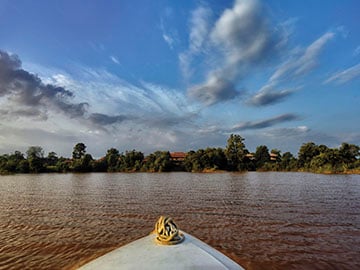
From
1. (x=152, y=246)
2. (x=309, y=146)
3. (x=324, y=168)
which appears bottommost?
(x=152, y=246)

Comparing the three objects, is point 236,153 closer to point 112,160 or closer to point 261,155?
point 261,155

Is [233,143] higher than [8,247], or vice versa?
[233,143]

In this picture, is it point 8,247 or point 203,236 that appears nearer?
point 8,247

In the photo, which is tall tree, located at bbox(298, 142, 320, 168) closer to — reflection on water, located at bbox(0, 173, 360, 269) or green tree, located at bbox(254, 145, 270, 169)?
green tree, located at bbox(254, 145, 270, 169)

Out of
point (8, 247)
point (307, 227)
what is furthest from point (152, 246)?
point (307, 227)

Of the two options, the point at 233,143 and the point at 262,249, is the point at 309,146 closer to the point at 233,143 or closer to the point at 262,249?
the point at 233,143

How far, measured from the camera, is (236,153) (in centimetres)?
8275

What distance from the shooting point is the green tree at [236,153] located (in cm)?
8044

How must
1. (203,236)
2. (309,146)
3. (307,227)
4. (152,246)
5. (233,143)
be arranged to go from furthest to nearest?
(233,143)
(309,146)
(307,227)
(203,236)
(152,246)

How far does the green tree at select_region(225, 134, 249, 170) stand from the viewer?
80438mm

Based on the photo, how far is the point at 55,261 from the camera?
630 cm

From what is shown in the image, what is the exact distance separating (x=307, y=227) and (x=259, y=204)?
5047 millimetres

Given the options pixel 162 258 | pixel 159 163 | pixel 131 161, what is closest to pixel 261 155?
pixel 159 163

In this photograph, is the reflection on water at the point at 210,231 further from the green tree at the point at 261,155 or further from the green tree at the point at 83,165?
the green tree at the point at 261,155
